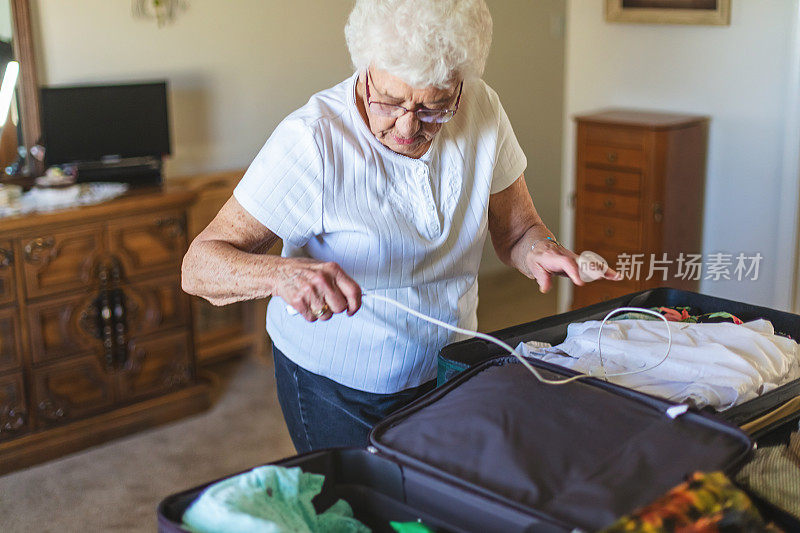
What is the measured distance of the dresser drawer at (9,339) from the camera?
2.95 metres

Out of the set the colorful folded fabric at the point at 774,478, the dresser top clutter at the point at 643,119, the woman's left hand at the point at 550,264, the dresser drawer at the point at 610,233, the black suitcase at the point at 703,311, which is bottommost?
the dresser drawer at the point at 610,233

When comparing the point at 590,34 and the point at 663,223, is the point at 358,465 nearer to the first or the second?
the point at 663,223

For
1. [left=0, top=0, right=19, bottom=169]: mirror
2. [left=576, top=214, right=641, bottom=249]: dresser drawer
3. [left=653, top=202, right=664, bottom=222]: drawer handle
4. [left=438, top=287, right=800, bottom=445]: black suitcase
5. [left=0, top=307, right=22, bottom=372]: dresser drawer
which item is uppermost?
[left=0, top=0, right=19, bottom=169]: mirror

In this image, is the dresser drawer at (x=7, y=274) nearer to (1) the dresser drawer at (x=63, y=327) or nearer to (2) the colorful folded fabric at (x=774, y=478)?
(1) the dresser drawer at (x=63, y=327)

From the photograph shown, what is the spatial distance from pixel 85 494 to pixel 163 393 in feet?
1.81

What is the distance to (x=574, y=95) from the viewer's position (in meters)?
4.14

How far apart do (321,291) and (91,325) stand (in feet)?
7.02

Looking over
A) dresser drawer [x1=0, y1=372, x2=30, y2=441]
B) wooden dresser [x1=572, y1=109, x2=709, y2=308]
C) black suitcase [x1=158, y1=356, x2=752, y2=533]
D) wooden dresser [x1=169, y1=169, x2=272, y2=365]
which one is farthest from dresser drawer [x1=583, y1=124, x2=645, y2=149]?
black suitcase [x1=158, y1=356, x2=752, y2=533]

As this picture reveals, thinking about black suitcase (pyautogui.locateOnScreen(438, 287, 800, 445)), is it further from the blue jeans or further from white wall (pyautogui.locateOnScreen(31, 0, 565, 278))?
white wall (pyautogui.locateOnScreen(31, 0, 565, 278))

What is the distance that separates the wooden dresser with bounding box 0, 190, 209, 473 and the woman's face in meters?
1.82

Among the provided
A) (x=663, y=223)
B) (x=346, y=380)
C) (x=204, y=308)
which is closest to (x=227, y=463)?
(x=204, y=308)

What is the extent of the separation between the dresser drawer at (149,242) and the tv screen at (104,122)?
1.01ft

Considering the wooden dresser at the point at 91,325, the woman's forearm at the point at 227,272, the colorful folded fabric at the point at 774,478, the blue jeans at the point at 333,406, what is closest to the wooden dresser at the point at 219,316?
the wooden dresser at the point at 91,325

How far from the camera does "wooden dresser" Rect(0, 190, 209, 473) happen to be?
2982 mm
